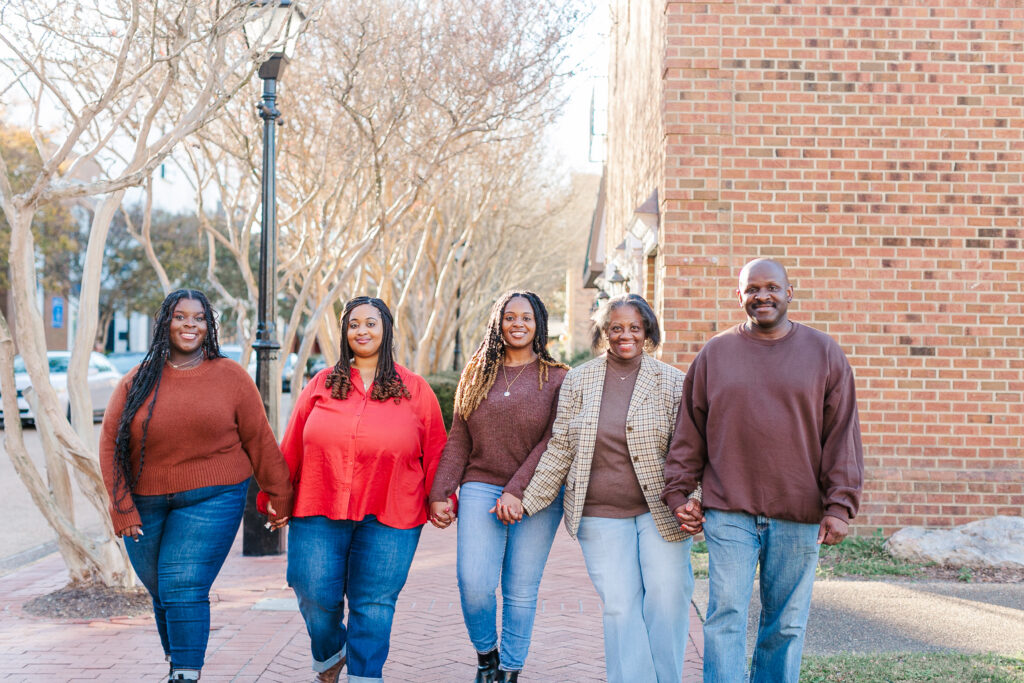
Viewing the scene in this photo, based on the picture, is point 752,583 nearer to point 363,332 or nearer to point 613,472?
point 613,472

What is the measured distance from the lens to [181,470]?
4.04m

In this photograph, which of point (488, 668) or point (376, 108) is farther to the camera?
point (376, 108)

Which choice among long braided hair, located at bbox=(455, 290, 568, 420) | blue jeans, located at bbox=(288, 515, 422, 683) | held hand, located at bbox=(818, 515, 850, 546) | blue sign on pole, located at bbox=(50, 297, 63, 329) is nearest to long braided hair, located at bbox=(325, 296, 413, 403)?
long braided hair, located at bbox=(455, 290, 568, 420)

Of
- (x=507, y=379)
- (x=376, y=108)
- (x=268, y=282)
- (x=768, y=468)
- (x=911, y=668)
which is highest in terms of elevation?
(x=376, y=108)

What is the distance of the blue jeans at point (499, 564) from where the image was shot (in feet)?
13.9

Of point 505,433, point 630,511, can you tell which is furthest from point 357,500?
point 630,511

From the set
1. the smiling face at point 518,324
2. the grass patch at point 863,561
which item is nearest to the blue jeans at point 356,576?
the smiling face at point 518,324

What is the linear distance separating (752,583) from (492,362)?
4.76ft

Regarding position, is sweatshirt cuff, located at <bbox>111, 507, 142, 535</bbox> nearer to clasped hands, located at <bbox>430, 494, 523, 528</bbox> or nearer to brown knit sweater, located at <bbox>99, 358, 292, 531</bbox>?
brown knit sweater, located at <bbox>99, 358, 292, 531</bbox>

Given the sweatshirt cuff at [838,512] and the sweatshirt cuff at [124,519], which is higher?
the sweatshirt cuff at [838,512]

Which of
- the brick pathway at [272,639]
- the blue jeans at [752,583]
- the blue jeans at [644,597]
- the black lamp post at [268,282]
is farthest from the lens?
the black lamp post at [268,282]

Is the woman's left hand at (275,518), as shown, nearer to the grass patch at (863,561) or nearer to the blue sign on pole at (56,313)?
the grass patch at (863,561)

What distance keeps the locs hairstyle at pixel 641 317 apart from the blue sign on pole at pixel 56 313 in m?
36.8

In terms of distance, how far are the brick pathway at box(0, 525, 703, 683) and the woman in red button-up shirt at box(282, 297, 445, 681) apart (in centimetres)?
70
